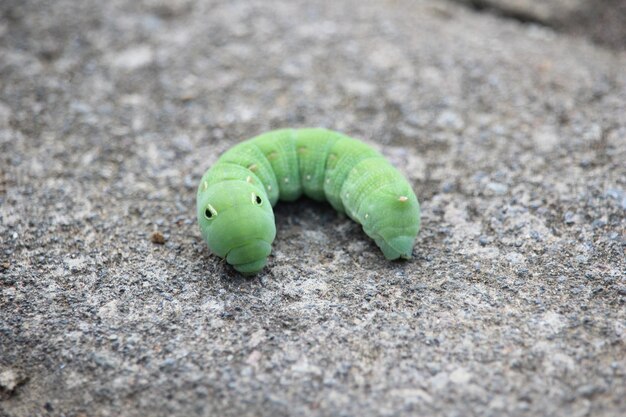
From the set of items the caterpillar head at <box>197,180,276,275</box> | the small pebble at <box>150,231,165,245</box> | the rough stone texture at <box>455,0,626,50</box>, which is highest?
the rough stone texture at <box>455,0,626,50</box>

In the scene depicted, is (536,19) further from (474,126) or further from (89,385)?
Result: (89,385)

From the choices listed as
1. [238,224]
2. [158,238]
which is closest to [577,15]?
[238,224]

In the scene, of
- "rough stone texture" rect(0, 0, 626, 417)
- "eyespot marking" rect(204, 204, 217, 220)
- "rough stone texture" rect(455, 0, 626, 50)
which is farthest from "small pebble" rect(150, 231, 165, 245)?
"rough stone texture" rect(455, 0, 626, 50)

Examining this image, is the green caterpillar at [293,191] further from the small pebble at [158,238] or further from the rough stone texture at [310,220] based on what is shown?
the small pebble at [158,238]

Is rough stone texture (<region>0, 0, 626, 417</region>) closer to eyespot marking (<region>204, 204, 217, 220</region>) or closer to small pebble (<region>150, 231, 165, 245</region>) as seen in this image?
small pebble (<region>150, 231, 165, 245</region>)

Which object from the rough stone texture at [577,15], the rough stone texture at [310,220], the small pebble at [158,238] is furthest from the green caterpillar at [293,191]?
the rough stone texture at [577,15]

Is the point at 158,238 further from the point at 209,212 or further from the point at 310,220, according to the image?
the point at 310,220
